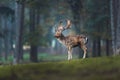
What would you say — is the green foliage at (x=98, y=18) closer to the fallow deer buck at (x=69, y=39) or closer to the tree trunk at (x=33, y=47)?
the tree trunk at (x=33, y=47)

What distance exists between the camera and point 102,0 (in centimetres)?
3272

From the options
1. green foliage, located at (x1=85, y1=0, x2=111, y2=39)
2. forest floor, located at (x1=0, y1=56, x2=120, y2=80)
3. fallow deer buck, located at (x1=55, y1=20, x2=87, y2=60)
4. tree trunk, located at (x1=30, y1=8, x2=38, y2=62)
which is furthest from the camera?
tree trunk, located at (x1=30, y1=8, x2=38, y2=62)

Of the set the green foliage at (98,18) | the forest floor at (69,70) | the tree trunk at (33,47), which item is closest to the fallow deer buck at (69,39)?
the forest floor at (69,70)

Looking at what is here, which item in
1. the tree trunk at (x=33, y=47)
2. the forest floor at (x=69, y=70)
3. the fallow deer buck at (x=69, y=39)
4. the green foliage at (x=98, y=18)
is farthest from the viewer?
the tree trunk at (x=33, y=47)

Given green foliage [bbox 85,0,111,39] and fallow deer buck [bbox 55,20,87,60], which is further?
green foliage [bbox 85,0,111,39]

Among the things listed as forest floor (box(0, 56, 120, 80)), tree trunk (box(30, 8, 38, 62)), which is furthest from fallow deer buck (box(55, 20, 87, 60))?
tree trunk (box(30, 8, 38, 62))

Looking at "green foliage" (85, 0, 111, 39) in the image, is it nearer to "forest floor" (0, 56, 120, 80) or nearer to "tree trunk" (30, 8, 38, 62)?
"tree trunk" (30, 8, 38, 62)

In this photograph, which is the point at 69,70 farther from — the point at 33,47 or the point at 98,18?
the point at 33,47

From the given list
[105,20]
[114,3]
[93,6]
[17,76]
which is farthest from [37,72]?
[93,6]

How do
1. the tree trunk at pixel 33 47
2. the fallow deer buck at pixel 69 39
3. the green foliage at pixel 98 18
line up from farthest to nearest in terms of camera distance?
the tree trunk at pixel 33 47 → the green foliage at pixel 98 18 → the fallow deer buck at pixel 69 39

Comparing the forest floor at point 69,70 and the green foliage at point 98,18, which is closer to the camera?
the forest floor at point 69,70

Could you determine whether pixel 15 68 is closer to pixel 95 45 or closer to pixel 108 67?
pixel 108 67

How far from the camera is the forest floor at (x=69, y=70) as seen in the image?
4.69 meters

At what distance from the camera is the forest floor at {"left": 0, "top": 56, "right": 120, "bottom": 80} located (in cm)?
469
